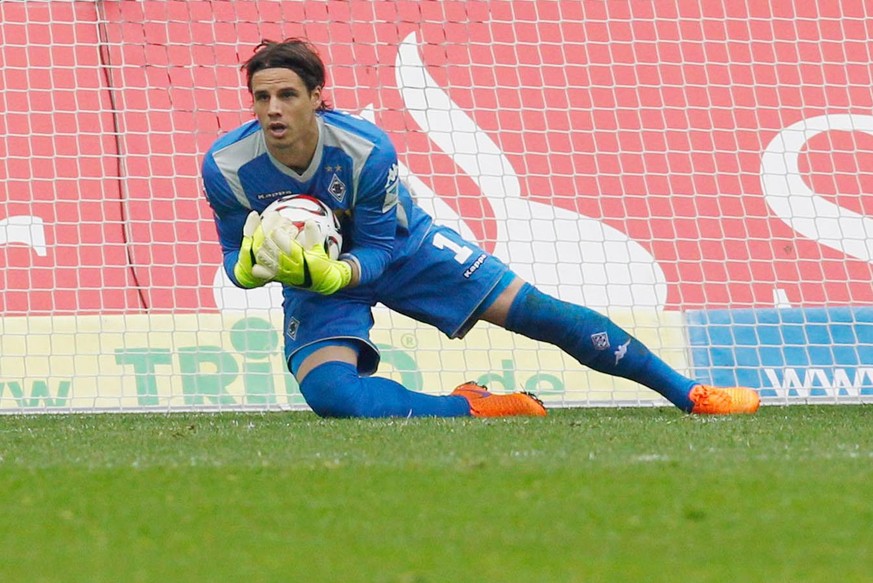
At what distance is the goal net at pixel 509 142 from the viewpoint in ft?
23.4

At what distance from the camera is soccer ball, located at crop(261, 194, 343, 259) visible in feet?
15.8

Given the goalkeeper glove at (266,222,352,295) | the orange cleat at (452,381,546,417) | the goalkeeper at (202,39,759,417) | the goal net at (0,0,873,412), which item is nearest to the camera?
the goalkeeper glove at (266,222,352,295)

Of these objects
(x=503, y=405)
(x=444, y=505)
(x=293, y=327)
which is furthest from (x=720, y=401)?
(x=444, y=505)

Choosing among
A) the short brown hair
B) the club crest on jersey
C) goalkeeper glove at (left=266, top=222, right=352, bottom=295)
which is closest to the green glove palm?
goalkeeper glove at (left=266, top=222, right=352, bottom=295)

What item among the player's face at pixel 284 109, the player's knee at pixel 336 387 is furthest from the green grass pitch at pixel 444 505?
the player's face at pixel 284 109

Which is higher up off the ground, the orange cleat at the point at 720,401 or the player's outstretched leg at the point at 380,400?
the player's outstretched leg at the point at 380,400

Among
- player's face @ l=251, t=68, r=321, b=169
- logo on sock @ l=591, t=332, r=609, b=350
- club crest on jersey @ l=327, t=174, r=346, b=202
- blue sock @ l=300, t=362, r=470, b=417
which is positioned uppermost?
player's face @ l=251, t=68, r=321, b=169

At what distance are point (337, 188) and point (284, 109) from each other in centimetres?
36

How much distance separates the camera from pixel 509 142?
738 cm

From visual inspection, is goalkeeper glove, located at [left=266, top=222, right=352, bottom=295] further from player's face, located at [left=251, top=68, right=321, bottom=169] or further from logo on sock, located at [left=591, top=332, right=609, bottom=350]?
logo on sock, located at [left=591, top=332, right=609, bottom=350]

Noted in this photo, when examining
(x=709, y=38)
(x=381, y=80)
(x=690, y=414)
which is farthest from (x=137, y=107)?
(x=690, y=414)

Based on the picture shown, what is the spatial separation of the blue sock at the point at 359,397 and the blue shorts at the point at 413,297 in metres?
0.14

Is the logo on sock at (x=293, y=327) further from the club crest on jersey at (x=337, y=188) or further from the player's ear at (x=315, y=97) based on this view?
the player's ear at (x=315, y=97)

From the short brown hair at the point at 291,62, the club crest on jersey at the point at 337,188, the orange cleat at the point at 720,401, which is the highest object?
the short brown hair at the point at 291,62
